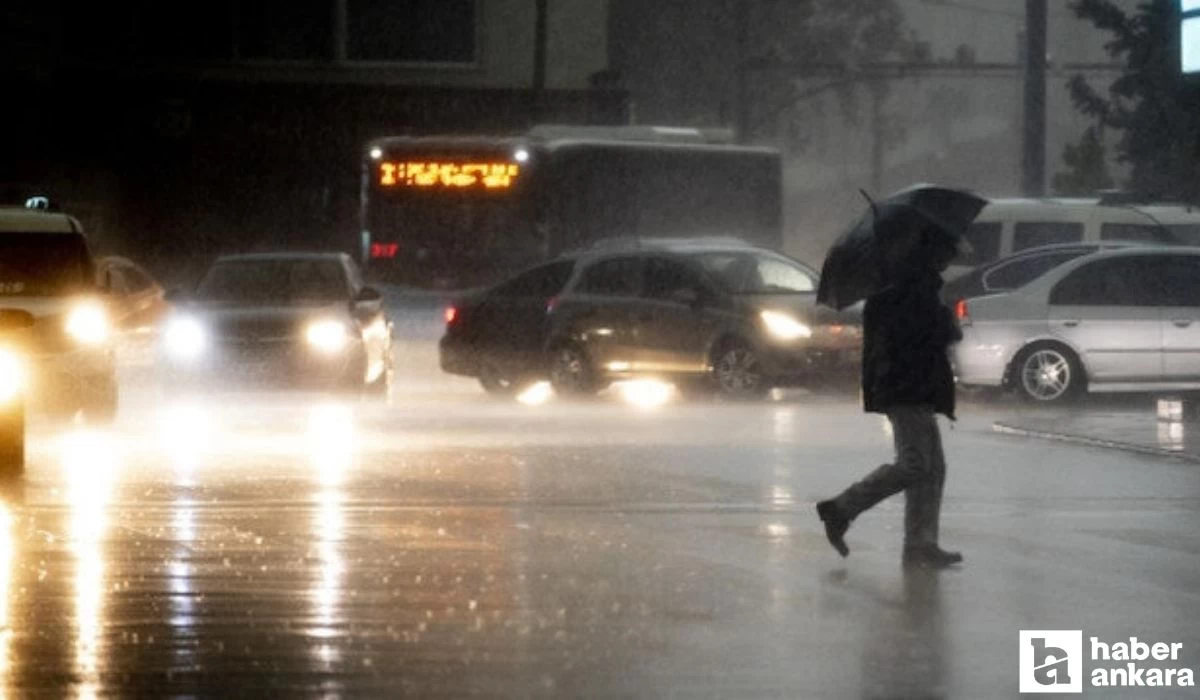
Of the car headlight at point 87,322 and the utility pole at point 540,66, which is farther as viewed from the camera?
the utility pole at point 540,66

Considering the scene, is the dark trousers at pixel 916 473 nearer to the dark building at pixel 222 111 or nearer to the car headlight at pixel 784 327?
the car headlight at pixel 784 327

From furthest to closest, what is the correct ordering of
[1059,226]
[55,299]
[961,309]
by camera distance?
[1059,226] → [961,309] → [55,299]

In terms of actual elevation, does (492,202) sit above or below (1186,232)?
above

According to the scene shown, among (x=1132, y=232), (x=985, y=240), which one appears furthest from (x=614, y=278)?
(x=1132, y=232)

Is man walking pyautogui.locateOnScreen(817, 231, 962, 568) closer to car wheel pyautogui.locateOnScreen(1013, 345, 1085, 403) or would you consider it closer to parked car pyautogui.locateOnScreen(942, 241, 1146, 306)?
car wheel pyautogui.locateOnScreen(1013, 345, 1085, 403)

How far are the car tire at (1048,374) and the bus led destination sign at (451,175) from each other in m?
16.0

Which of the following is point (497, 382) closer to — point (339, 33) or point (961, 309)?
point (961, 309)

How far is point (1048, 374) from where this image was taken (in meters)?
30.1

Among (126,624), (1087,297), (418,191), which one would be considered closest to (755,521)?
(126,624)

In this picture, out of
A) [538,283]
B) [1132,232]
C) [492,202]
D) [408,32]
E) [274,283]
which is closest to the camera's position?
[274,283]

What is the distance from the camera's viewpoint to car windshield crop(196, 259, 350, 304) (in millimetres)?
32969

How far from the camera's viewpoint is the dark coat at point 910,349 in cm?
1558

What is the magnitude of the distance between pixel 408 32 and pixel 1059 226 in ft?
116

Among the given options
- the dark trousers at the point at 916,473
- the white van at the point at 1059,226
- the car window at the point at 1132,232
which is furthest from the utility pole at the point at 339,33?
the dark trousers at the point at 916,473
